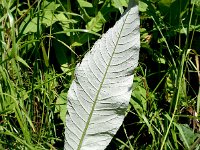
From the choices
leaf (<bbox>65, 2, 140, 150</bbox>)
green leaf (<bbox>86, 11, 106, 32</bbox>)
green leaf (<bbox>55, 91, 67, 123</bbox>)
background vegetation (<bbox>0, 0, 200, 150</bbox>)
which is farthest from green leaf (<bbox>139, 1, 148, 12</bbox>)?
leaf (<bbox>65, 2, 140, 150</bbox>)

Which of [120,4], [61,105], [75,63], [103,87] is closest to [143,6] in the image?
[120,4]

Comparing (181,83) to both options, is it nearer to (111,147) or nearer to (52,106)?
(111,147)

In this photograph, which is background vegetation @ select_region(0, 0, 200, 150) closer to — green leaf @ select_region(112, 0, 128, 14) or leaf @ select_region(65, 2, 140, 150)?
green leaf @ select_region(112, 0, 128, 14)

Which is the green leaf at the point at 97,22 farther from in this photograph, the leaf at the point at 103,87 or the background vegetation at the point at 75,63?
the leaf at the point at 103,87

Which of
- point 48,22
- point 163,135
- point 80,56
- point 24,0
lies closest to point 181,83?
point 163,135

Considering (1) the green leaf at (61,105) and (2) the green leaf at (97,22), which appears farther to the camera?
(2) the green leaf at (97,22)

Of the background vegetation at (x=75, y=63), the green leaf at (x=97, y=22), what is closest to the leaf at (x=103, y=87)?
the background vegetation at (x=75, y=63)
